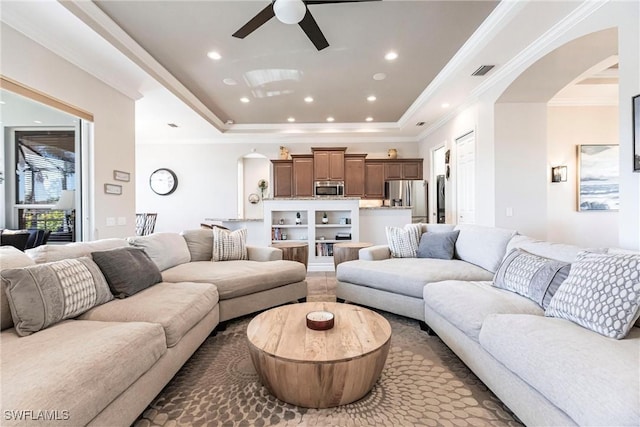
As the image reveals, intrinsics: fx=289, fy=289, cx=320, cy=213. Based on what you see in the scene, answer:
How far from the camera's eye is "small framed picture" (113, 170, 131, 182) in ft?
12.4

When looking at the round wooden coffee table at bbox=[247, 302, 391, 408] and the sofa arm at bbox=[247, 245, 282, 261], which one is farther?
the sofa arm at bbox=[247, 245, 282, 261]

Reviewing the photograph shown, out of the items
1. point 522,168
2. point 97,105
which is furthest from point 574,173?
point 97,105

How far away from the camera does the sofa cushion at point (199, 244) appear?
3291 mm

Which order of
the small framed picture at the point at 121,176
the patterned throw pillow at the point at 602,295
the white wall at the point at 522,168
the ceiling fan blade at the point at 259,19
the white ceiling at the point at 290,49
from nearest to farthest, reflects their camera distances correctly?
the patterned throw pillow at the point at 602,295 < the ceiling fan blade at the point at 259,19 < the white ceiling at the point at 290,49 < the small framed picture at the point at 121,176 < the white wall at the point at 522,168

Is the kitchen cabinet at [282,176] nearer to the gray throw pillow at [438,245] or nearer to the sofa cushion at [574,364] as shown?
the gray throw pillow at [438,245]

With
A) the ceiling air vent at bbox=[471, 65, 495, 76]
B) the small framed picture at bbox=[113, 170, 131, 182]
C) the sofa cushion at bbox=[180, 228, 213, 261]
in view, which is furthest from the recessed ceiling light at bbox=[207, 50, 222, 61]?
the ceiling air vent at bbox=[471, 65, 495, 76]

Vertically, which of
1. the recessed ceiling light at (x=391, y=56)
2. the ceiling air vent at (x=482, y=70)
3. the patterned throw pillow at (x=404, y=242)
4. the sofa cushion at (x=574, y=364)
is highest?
the recessed ceiling light at (x=391, y=56)

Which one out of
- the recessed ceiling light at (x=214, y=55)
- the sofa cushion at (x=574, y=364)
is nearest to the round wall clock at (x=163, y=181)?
the recessed ceiling light at (x=214, y=55)

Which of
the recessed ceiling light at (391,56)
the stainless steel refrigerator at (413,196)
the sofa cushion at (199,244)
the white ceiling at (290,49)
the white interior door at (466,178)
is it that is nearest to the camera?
the white ceiling at (290,49)

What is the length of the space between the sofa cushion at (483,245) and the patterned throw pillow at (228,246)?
2.46 meters

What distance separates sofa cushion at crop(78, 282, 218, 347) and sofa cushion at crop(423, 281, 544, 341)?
5.69ft

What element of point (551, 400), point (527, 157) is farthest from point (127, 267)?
point (527, 157)

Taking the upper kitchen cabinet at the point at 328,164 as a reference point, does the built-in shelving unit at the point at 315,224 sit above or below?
below

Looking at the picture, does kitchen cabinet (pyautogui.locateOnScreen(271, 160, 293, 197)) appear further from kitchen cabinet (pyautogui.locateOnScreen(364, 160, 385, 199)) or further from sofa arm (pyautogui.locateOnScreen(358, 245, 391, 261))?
sofa arm (pyautogui.locateOnScreen(358, 245, 391, 261))
